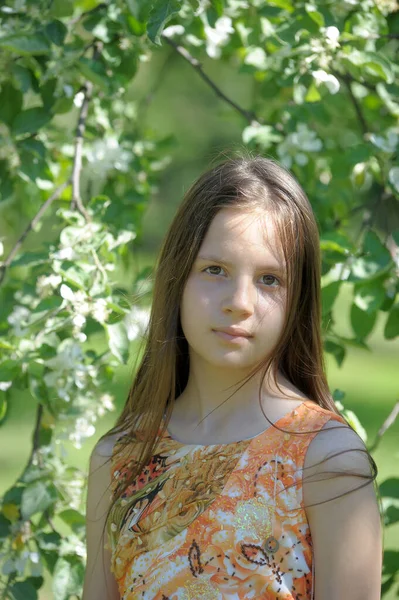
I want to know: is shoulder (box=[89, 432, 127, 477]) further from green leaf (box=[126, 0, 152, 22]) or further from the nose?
green leaf (box=[126, 0, 152, 22])

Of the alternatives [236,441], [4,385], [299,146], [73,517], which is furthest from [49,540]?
[299,146]

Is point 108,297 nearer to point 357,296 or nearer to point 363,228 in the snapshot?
point 357,296

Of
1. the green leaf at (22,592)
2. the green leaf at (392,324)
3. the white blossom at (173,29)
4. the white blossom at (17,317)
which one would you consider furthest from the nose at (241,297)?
the white blossom at (173,29)

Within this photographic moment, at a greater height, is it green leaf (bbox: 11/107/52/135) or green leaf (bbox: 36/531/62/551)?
green leaf (bbox: 11/107/52/135)

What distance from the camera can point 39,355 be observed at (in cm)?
173

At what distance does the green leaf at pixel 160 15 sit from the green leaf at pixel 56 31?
1.47 feet

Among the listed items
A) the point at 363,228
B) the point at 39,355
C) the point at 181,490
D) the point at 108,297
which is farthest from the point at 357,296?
the point at 181,490

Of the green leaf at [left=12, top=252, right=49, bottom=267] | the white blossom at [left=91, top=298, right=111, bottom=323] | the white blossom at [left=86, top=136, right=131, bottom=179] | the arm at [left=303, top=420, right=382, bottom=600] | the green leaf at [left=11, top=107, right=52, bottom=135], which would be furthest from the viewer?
the white blossom at [left=86, top=136, right=131, bottom=179]

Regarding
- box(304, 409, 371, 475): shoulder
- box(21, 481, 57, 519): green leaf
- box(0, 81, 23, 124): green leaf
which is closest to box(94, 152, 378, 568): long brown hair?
box(304, 409, 371, 475): shoulder

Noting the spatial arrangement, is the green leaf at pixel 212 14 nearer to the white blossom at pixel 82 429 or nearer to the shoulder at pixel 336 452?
the white blossom at pixel 82 429

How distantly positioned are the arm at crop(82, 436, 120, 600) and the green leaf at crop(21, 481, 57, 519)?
1.46ft

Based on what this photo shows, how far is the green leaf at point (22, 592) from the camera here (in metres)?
1.84

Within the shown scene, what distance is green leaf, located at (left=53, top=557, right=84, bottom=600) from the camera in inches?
71.9

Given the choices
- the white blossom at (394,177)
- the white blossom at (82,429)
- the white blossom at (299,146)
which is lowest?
the white blossom at (82,429)
